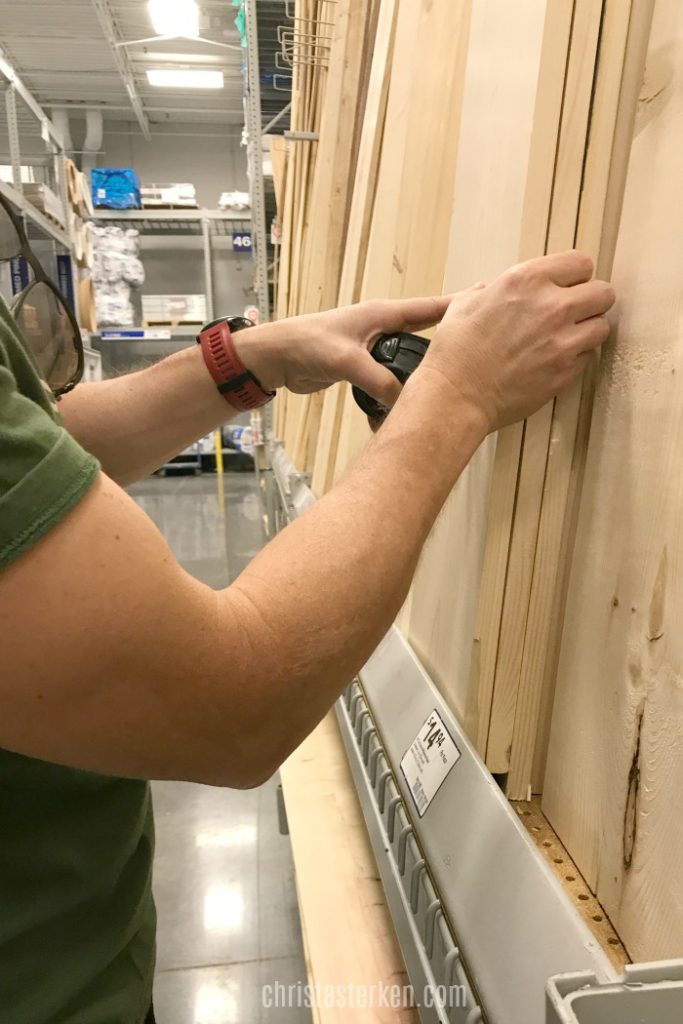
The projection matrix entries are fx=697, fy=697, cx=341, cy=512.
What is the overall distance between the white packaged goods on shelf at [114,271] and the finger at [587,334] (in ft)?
25.8

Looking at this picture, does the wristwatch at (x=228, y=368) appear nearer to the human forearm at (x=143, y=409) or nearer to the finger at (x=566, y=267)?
the human forearm at (x=143, y=409)

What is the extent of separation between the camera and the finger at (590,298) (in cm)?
60

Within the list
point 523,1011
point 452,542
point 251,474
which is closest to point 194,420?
point 452,542

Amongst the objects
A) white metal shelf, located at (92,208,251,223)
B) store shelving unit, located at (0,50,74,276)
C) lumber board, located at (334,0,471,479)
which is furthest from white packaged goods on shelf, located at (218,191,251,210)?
lumber board, located at (334,0,471,479)

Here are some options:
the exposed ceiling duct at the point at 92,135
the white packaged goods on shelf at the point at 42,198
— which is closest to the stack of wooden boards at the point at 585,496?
the white packaged goods on shelf at the point at 42,198

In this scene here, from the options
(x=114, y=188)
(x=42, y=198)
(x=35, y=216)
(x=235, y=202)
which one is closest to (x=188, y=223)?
(x=235, y=202)

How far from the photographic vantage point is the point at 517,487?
A: 0.68m

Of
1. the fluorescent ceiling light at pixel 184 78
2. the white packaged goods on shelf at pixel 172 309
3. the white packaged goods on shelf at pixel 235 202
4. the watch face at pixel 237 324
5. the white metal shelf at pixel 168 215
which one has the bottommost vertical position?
the white packaged goods on shelf at pixel 172 309

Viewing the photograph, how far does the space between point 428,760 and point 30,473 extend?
53 centimetres

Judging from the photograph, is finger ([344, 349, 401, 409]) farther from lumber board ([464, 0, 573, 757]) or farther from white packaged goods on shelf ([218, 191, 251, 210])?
white packaged goods on shelf ([218, 191, 251, 210])

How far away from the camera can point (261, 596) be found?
506 mm

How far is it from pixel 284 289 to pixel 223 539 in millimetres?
2456

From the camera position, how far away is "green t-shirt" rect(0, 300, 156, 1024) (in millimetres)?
606

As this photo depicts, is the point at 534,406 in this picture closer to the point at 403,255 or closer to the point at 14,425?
the point at 14,425
